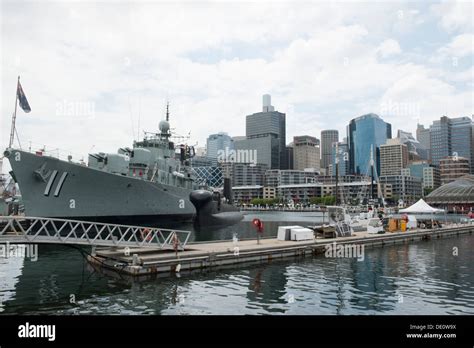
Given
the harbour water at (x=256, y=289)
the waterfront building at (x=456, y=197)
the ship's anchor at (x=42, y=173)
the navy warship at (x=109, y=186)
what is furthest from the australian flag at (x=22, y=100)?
the waterfront building at (x=456, y=197)

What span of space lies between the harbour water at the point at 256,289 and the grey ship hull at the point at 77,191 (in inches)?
525

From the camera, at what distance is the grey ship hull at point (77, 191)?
39.8 metres

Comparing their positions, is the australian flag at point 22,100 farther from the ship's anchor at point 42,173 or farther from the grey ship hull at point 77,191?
the ship's anchor at point 42,173

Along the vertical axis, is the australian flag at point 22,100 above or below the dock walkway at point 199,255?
above

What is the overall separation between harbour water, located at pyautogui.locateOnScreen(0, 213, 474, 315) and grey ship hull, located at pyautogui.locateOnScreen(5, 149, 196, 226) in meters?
13.3

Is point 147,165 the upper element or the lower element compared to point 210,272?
upper

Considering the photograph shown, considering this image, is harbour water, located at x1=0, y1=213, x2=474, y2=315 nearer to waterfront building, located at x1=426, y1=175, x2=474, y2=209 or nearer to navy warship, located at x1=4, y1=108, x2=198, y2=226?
navy warship, located at x1=4, y1=108, x2=198, y2=226

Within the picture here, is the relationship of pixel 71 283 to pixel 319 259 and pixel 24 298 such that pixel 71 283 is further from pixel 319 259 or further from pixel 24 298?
pixel 319 259

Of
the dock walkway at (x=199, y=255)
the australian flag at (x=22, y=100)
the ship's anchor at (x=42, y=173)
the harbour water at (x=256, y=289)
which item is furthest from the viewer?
the ship's anchor at (x=42, y=173)

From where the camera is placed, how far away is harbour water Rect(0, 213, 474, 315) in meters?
16.7

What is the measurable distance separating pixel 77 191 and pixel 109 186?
3.65 meters

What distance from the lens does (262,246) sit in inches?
1191
